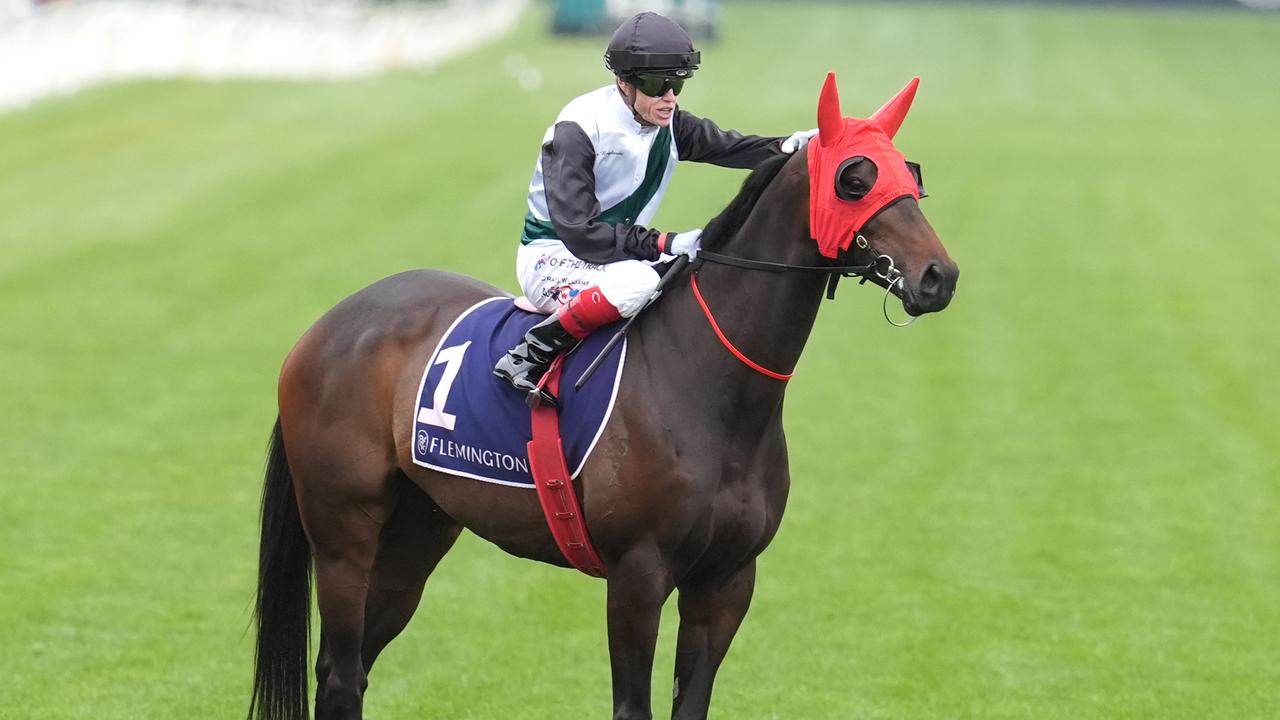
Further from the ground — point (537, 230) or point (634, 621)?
point (537, 230)

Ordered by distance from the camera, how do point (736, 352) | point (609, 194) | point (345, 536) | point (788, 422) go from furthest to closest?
point (788, 422), point (345, 536), point (609, 194), point (736, 352)

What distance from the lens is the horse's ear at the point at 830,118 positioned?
4.74 metres

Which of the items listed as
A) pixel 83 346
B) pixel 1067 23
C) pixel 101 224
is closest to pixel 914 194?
pixel 83 346

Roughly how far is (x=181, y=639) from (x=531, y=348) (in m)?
3.61

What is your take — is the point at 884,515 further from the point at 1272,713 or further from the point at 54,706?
the point at 54,706

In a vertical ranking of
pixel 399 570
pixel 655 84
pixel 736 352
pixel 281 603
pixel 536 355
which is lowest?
pixel 281 603

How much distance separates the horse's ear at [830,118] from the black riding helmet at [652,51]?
0.53m

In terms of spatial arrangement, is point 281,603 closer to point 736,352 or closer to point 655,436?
point 655,436

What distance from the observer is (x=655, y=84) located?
514 cm

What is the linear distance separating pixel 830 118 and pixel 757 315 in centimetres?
66

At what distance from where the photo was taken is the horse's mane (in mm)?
5059

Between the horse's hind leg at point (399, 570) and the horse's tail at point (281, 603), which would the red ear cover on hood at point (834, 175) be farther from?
the horse's tail at point (281, 603)

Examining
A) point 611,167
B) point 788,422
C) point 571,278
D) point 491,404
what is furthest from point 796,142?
point 788,422

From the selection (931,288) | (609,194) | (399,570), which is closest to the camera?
(931,288)
